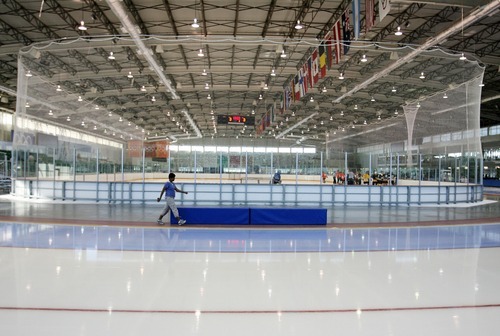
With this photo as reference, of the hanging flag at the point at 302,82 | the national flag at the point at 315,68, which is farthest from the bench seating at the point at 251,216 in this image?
the hanging flag at the point at 302,82

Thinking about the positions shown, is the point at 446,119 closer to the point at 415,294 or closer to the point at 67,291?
the point at 415,294

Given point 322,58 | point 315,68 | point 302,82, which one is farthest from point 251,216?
point 302,82

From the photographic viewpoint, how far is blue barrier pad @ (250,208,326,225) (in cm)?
1221

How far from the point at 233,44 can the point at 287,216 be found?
13.7 meters

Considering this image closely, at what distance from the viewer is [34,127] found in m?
18.8

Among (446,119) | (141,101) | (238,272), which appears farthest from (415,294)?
(141,101)

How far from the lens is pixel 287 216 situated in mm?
12234

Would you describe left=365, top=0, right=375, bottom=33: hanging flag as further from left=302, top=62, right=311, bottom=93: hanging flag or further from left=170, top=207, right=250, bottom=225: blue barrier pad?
left=170, top=207, right=250, bottom=225: blue barrier pad

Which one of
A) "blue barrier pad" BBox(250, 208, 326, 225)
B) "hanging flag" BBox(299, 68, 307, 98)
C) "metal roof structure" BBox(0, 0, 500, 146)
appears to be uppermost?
"metal roof structure" BBox(0, 0, 500, 146)

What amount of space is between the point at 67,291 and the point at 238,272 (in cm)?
262

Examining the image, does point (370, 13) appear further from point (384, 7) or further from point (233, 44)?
point (233, 44)

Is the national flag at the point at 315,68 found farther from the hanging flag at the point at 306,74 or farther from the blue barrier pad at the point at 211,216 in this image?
the blue barrier pad at the point at 211,216

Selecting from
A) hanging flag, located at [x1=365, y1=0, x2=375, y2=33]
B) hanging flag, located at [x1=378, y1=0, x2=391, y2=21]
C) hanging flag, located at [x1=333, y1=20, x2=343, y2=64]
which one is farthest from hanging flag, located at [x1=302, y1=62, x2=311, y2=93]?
hanging flag, located at [x1=378, y1=0, x2=391, y2=21]

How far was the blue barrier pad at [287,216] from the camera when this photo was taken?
12211mm
